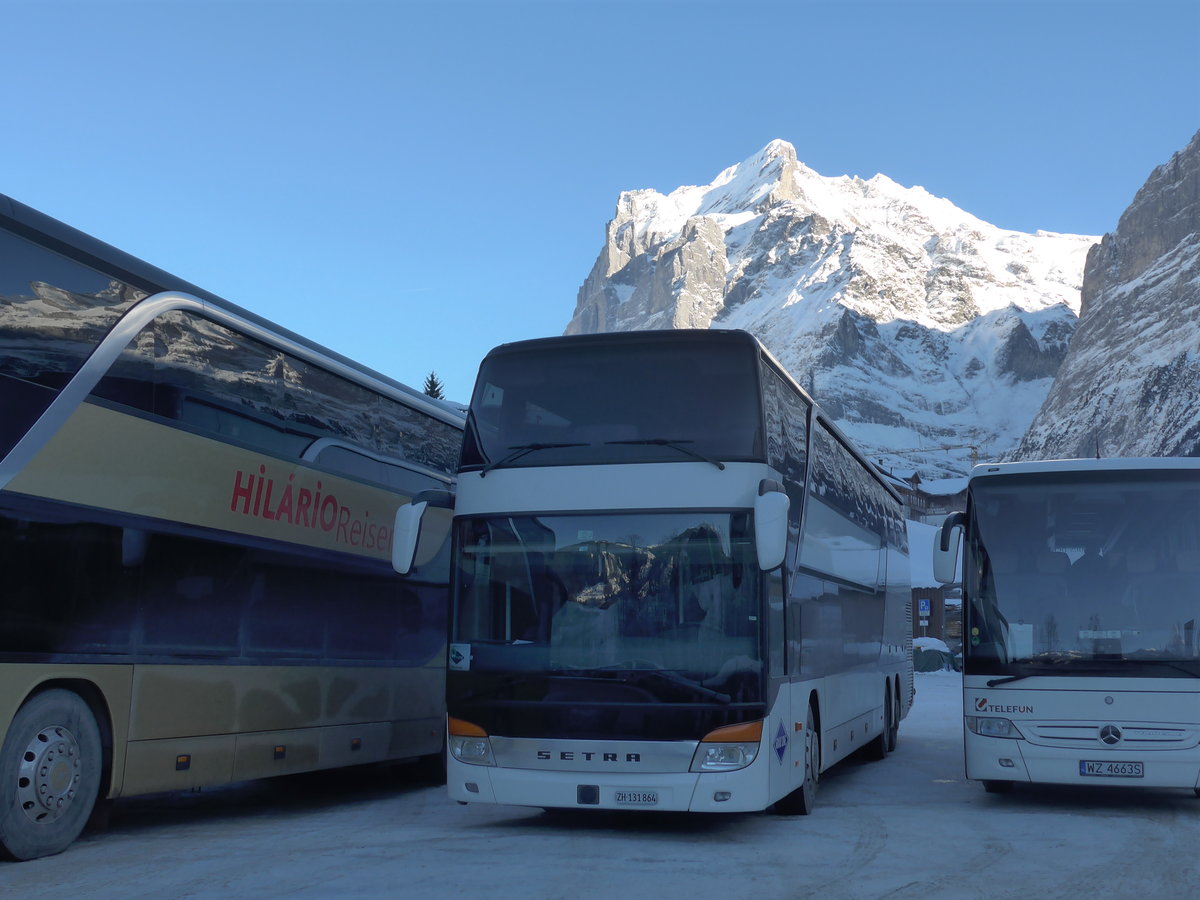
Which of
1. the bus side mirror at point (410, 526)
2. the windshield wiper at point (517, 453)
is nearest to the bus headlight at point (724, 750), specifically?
the windshield wiper at point (517, 453)

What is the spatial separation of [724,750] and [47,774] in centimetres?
399

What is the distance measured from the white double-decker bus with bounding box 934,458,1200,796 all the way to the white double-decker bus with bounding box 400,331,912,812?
2.12 metres

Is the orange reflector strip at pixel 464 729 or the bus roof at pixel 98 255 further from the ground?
the bus roof at pixel 98 255

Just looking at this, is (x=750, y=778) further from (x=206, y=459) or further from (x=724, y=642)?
(x=206, y=459)

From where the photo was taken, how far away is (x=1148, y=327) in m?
138

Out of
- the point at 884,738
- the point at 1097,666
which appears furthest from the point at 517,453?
the point at 884,738

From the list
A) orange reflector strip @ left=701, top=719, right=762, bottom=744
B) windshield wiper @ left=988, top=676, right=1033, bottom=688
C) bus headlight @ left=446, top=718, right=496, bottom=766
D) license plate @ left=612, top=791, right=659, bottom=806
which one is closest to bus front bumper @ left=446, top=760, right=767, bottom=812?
license plate @ left=612, top=791, right=659, bottom=806

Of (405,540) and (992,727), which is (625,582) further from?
(992,727)

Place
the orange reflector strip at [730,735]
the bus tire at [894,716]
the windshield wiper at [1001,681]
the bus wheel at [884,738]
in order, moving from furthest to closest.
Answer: the bus tire at [894,716] → the bus wheel at [884,738] → the windshield wiper at [1001,681] → the orange reflector strip at [730,735]

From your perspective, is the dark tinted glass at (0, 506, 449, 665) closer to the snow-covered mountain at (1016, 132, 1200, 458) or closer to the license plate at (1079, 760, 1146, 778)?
the license plate at (1079, 760, 1146, 778)

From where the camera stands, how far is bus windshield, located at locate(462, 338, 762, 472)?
8.92m

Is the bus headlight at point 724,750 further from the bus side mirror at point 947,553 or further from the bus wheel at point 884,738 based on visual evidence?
the bus wheel at point 884,738

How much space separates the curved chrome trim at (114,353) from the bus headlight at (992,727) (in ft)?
19.5

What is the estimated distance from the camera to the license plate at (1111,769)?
1028 centimetres
